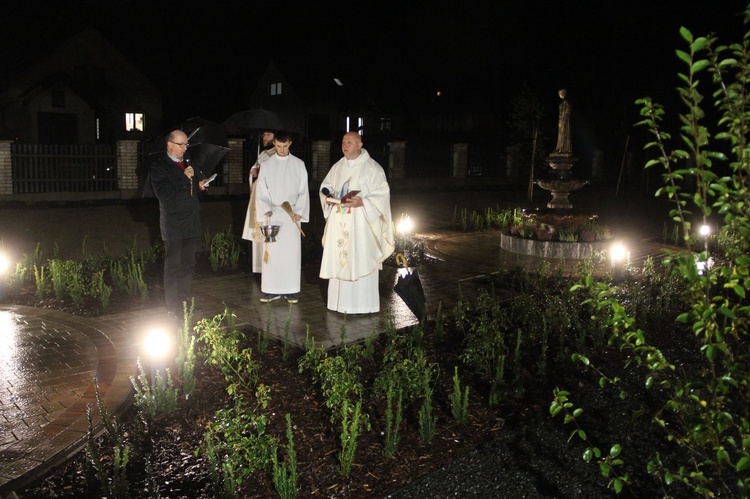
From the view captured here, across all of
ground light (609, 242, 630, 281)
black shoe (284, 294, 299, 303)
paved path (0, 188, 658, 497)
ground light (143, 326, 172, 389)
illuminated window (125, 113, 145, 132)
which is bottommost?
paved path (0, 188, 658, 497)

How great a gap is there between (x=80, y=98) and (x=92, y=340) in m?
32.6

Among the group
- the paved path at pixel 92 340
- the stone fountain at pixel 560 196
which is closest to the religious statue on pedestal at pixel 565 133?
the stone fountain at pixel 560 196

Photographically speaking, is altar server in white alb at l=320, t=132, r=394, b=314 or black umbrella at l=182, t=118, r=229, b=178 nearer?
altar server in white alb at l=320, t=132, r=394, b=314

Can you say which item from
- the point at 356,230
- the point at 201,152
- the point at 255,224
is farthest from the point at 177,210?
the point at 356,230

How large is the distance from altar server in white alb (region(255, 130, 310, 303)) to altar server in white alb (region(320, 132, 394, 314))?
19.9 inches

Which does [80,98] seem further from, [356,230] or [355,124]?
[356,230]

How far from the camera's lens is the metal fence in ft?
65.8

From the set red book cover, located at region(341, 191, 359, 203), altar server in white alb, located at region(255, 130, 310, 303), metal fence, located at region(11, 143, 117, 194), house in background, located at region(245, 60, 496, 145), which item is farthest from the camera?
house in background, located at region(245, 60, 496, 145)

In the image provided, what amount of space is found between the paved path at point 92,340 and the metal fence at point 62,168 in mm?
12846

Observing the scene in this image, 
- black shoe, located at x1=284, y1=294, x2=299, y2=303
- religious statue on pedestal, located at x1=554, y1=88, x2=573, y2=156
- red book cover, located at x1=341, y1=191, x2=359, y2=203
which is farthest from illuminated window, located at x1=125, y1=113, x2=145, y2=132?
red book cover, located at x1=341, y1=191, x2=359, y2=203

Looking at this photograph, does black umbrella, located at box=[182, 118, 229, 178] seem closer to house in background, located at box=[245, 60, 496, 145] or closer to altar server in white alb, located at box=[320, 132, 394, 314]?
altar server in white alb, located at box=[320, 132, 394, 314]

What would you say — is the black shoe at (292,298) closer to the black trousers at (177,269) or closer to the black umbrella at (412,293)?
the black trousers at (177,269)

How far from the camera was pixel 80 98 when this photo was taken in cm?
3622

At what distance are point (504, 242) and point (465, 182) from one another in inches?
699
